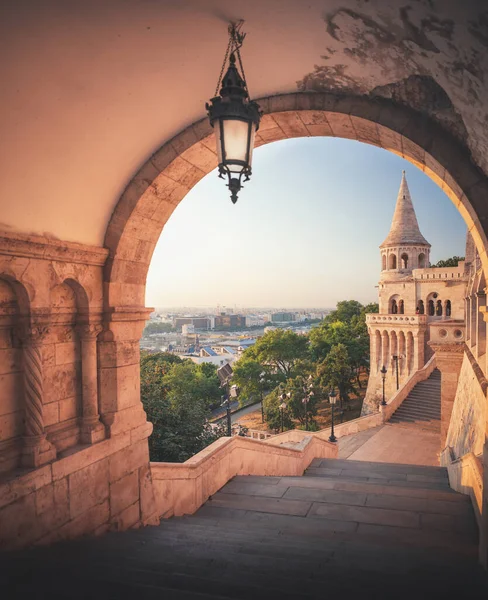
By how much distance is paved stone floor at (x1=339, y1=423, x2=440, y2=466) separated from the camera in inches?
619

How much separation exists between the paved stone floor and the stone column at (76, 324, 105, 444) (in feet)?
43.2

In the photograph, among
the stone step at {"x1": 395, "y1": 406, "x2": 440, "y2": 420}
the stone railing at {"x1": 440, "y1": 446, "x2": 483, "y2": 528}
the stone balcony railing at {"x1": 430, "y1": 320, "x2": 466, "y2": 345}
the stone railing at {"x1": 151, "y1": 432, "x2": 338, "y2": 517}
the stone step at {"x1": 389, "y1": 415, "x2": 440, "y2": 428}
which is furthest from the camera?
the stone step at {"x1": 395, "y1": 406, "x2": 440, "y2": 420}

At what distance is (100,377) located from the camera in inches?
188

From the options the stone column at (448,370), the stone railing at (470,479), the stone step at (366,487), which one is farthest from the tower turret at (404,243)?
the stone step at (366,487)

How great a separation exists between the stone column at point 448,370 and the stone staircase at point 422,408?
497 cm

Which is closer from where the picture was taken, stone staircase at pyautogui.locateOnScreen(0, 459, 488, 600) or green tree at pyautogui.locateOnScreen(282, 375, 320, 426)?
stone staircase at pyautogui.locateOnScreen(0, 459, 488, 600)

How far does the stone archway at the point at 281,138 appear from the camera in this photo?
3605 mm

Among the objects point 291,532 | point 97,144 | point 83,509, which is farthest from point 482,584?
point 97,144

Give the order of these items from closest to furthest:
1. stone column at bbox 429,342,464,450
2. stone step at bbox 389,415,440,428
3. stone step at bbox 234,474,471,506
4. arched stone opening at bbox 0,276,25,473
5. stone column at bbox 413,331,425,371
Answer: arched stone opening at bbox 0,276,25,473 → stone step at bbox 234,474,471,506 → stone column at bbox 429,342,464,450 → stone step at bbox 389,415,440,428 → stone column at bbox 413,331,425,371

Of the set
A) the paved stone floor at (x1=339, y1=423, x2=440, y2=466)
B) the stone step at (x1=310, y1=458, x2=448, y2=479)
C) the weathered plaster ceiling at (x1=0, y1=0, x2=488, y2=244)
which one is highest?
the weathered plaster ceiling at (x1=0, y1=0, x2=488, y2=244)

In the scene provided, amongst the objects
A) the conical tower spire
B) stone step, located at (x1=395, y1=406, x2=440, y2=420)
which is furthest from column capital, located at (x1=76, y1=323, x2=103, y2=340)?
the conical tower spire

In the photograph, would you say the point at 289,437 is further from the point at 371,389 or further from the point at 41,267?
the point at 371,389

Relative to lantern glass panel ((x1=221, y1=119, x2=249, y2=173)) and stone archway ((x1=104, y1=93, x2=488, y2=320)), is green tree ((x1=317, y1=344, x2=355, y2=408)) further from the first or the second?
lantern glass panel ((x1=221, y1=119, x2=249, y2=173))

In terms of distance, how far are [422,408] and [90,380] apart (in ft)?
69.9
